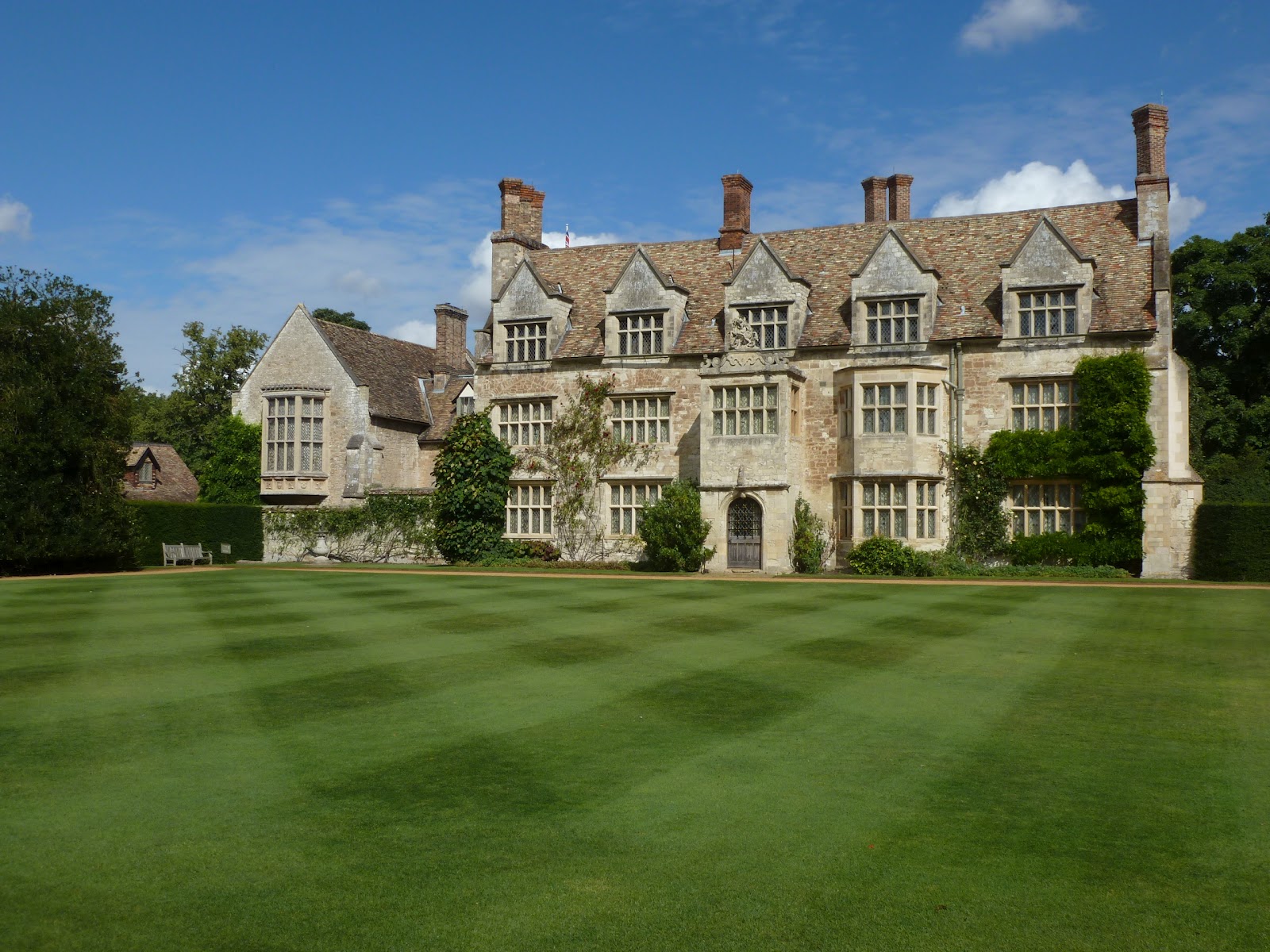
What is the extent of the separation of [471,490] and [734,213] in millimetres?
12305

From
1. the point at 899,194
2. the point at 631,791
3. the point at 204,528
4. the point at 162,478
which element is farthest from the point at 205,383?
the point at 631,791

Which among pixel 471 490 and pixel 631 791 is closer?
pixel 631 791

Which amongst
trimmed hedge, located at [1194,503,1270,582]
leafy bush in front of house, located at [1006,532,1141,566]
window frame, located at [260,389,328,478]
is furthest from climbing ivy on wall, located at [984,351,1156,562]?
window frame, located at [260,389,328,478]

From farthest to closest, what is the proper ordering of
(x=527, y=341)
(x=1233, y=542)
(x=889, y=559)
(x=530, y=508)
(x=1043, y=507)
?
(x=527, y=341) → (x=530, y=508) → (x=1043, y=507) → (x=889, y=559) → (x=1233, y=542)

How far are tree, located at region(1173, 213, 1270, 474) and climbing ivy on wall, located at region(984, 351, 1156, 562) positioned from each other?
1170 cm

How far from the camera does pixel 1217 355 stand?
41906 millimetres

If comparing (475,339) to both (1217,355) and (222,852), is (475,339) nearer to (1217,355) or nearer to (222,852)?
(1217,355)

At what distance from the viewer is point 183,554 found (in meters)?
33.2

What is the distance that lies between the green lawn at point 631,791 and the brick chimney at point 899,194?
2335 centimetres

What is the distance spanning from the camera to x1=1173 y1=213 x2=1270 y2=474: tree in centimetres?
3934

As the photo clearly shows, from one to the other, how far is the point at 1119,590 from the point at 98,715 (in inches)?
763

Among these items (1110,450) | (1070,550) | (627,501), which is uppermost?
(1110,450)

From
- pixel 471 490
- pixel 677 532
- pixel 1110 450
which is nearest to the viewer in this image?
pixel 1110 450

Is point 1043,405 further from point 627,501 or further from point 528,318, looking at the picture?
point 528,318
